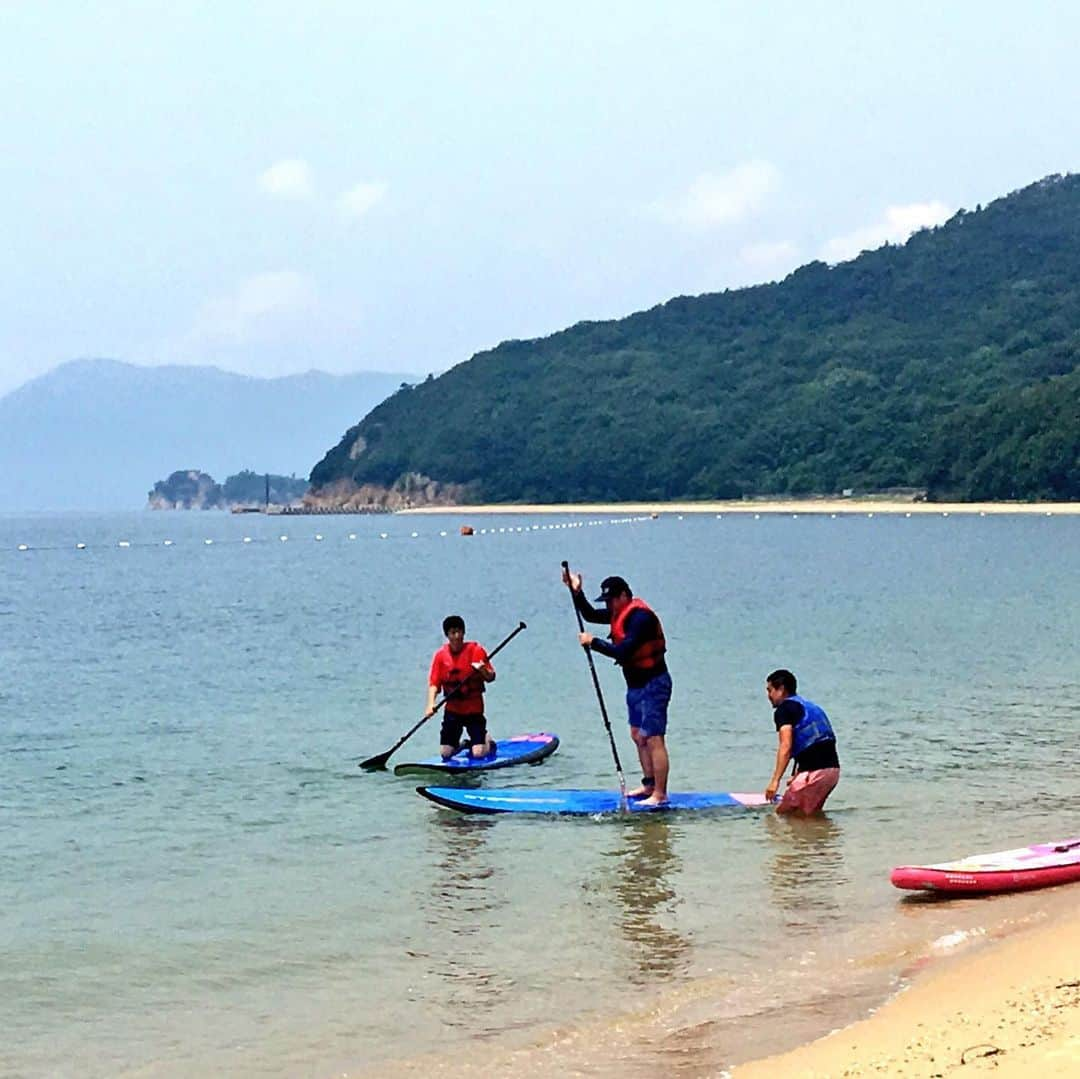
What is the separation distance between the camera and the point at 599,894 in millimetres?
12109

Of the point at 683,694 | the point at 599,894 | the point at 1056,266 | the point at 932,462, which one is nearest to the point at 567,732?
the point at 683,694

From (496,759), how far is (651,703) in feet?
13.9

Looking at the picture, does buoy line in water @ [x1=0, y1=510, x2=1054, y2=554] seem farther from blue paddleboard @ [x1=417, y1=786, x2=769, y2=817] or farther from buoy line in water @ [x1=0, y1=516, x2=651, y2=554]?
blue paddleboard @ [x1=417, y1=786, x2=769, y2=817]

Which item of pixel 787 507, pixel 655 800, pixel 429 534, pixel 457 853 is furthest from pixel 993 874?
pixel 787 507

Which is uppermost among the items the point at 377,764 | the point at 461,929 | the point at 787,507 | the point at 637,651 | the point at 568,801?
the point at 787,507

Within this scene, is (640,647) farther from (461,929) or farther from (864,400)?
(864,400)

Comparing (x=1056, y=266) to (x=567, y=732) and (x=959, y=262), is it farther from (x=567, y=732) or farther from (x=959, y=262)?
(x=567, y=732)

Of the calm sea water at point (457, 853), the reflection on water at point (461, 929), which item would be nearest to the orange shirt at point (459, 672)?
the calm sea water at point (457, 853)

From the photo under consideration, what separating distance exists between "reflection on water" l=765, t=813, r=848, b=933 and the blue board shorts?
1.34m

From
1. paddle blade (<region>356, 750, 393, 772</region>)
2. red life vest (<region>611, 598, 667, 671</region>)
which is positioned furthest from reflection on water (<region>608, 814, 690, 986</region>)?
paddle blade (<region>356, 750, 393, 772</region>)

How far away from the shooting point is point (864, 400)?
16062 centimetres

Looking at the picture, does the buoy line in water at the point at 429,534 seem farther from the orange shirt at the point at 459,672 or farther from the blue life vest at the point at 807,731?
the blue life vest at the point at 807,731

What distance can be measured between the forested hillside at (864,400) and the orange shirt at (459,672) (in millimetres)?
112287

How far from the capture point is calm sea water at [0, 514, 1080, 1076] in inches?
365
